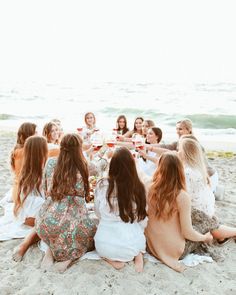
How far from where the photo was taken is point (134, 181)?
307cm

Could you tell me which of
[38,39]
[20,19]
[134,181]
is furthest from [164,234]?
[20,19]

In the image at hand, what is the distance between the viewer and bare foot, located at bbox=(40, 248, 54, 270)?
10.6 ft

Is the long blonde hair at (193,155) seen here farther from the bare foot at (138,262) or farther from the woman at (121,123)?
the woman at (121,123)

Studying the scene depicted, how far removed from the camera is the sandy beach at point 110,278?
9.60ft

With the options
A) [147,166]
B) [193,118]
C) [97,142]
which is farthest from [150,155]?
[193,118]

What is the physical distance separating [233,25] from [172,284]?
154 feet

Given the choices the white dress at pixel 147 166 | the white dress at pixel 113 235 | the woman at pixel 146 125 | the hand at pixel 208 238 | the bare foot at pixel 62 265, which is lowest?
the bare foot at pixel 62 265

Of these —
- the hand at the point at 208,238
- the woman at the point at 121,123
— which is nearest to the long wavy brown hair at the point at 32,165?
the hand at the point at 208,238

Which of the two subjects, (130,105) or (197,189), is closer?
(197,189)

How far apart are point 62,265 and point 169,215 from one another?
1.11m

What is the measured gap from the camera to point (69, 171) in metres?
3.17

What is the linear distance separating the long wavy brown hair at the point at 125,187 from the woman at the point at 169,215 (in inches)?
6.7

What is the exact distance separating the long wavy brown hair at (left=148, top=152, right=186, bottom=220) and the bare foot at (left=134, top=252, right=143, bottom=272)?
45cm

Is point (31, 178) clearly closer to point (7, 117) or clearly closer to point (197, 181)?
point (197, 181)
